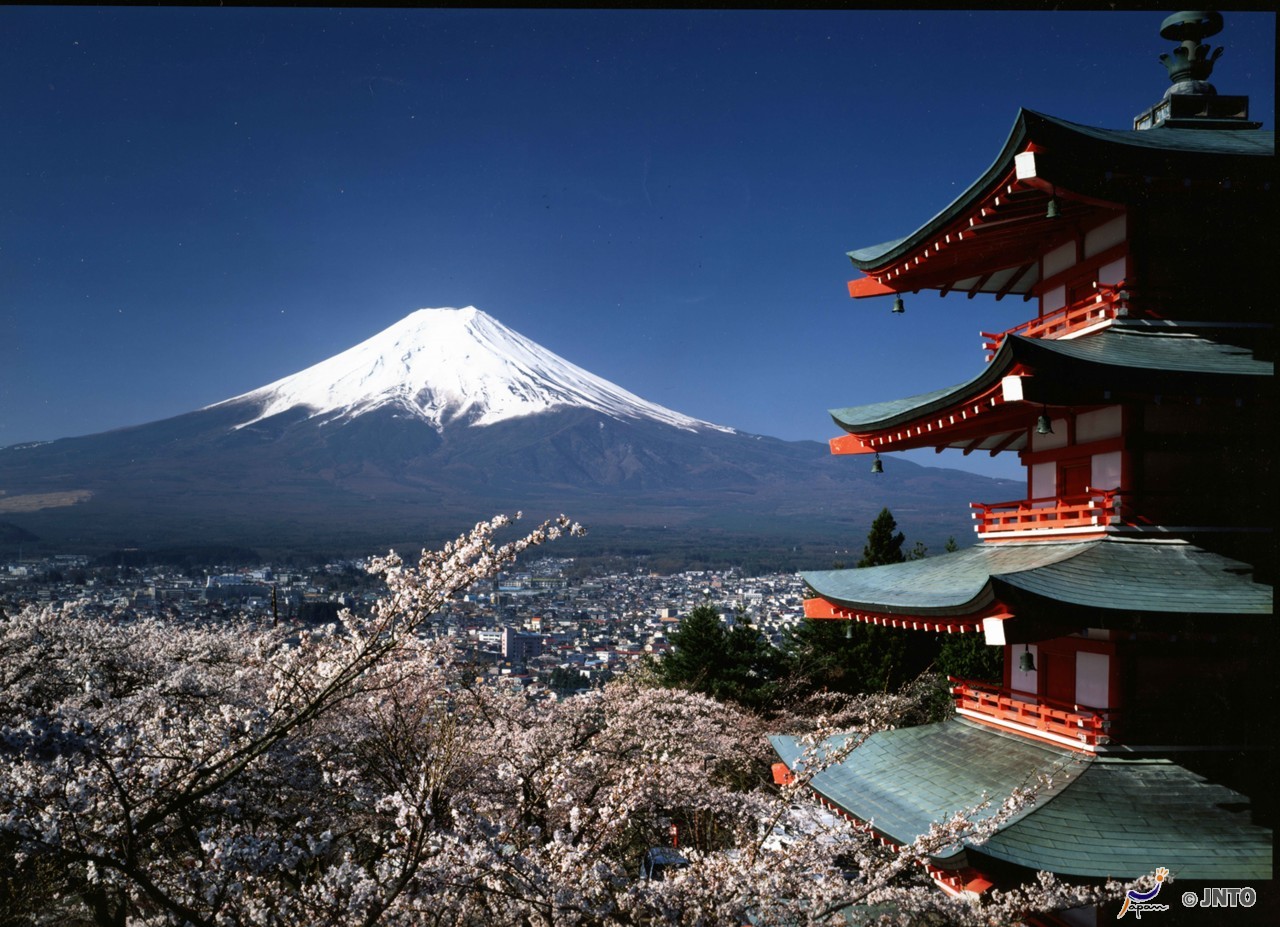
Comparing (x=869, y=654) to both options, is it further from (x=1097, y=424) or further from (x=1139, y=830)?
(x=1139, y=830)

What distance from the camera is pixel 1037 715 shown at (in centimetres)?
628

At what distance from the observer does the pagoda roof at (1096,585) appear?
200 inches

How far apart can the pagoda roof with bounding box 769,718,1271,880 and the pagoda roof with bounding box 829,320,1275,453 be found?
2597 millimetres

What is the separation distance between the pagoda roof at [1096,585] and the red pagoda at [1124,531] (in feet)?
0.07

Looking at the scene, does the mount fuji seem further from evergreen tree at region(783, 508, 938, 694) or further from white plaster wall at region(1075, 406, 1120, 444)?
white plaster wall at region(1075, 406, 1120, 444)

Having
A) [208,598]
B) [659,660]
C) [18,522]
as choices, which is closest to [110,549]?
[18,522]

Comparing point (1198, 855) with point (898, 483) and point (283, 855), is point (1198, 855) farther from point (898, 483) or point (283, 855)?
point (898, 483)

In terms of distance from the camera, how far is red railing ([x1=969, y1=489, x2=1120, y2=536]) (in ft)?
19.5

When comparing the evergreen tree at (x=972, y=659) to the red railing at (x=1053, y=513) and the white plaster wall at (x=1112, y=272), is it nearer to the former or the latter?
the red railing at (x=1053, y=513)

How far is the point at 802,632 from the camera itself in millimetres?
18672

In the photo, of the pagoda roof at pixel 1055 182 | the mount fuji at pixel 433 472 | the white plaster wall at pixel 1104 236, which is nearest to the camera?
the pagoda roof at pixel 1055 182

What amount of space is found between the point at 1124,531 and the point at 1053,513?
62 cm

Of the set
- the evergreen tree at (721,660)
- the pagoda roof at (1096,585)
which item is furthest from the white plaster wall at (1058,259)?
the evergreen tree at (721,660)

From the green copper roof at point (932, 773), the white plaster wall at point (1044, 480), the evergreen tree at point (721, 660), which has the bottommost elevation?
the evergreen tree at point (721, 660)
